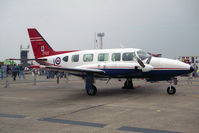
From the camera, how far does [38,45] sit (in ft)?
50.7

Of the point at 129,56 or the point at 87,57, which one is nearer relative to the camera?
the point at 129,56

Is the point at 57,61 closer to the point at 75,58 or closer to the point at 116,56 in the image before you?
the point at 75,58

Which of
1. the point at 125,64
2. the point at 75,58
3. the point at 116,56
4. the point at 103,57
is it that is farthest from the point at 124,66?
the point at 75,58

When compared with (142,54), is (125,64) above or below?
below

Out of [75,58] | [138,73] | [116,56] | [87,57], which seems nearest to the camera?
[138,73]

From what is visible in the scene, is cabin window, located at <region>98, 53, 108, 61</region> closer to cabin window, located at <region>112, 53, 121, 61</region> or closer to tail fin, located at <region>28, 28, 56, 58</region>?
cabin window, located at <region>112, 53, 121, 61</region>

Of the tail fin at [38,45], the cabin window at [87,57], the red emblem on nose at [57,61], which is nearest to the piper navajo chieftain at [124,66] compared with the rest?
the cabin window at [87,57]

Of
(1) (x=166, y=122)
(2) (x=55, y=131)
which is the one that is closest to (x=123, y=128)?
(1) (x=166, y=122)

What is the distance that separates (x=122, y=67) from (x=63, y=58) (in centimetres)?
488

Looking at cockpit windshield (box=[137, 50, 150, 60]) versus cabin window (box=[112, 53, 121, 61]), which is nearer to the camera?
cockpit windshield (box=[137, 50, 150, 60])

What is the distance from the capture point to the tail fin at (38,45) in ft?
50.0

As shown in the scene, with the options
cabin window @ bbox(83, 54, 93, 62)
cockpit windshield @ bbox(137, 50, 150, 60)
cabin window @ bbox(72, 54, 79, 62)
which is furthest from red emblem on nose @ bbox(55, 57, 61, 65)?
cockpit windshield @ bbox(137, 50, 150, 60)

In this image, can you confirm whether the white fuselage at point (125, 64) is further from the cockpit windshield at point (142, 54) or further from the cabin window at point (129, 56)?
the cockpit windshield at point (142, 54)

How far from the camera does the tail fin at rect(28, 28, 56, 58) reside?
1525 cm
